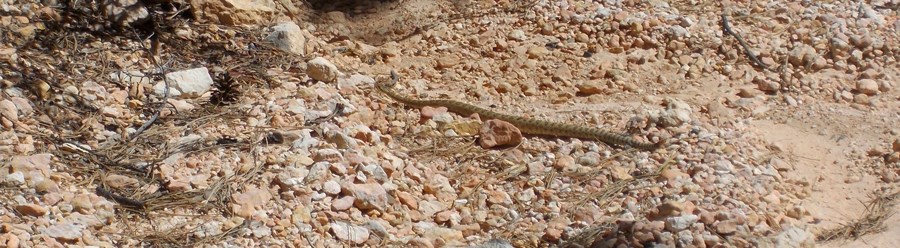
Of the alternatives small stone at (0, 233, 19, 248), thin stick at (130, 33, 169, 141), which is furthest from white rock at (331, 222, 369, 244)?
small stone at (0, 233, 19, 248)

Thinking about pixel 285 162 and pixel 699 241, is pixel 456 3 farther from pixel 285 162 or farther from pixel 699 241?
pixel 699 241

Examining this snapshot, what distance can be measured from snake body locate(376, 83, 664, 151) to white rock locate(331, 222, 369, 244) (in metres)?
1.28

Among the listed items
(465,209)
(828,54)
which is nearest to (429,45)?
(465,209)

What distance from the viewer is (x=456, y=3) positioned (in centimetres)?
617

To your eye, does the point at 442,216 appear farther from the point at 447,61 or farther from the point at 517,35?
the point at 517,35

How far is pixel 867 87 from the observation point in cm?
530

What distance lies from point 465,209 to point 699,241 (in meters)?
1.00

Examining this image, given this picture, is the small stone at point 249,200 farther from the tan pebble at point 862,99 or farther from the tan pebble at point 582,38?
the tan pebble at point 862,99

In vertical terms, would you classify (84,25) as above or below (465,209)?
above

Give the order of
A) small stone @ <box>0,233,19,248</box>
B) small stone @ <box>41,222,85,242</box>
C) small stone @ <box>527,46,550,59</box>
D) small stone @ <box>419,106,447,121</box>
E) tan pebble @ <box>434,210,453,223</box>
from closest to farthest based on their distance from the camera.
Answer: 1. small stone @ <box>0,233,19,248</box>
2. small stone @ <box>41,222,85,242</box>
3. tan pebble @ <box>434,210,453,223</box>
4. small stone @ <box>419,106,447,121</box>
5. small stone @ <box>527,46,550,59</box>

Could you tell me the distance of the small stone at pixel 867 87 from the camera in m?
5.30

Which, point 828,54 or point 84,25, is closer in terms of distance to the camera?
point 84,25

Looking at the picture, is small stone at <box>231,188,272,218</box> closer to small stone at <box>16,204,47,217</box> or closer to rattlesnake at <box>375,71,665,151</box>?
small stone at <box>16,204,47,217</box>

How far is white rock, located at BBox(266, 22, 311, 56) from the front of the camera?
538 centimetres
